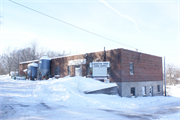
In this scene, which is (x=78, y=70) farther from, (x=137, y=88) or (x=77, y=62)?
(x=137, y=88)

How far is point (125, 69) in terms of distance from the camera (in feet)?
70.3

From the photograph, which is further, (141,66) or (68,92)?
(141,66)

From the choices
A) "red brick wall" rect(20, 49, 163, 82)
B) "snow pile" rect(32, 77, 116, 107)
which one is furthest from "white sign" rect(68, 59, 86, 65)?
"snow pile" rect(32, 77, 116, 107)

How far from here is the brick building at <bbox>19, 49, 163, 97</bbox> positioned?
21.1 m

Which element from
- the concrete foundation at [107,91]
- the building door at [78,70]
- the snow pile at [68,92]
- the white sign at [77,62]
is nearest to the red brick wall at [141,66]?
the concrete foundation at [107,91]

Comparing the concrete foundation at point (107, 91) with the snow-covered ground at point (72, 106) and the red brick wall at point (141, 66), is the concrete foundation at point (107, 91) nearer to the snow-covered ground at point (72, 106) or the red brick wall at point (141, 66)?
the snow-covered ground at point (72, 106)

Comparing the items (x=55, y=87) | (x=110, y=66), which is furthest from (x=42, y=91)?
(x=110, y=66)

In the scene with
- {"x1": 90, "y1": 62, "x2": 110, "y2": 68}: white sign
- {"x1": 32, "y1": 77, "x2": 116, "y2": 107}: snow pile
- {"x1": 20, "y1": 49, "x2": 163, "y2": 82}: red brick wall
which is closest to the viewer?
{"x1": 32, "y1": 77, "x2": 116, "y2": 107}: snow pile

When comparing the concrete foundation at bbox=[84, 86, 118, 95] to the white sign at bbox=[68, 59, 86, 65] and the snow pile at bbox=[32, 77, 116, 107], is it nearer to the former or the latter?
the snow pile at bbox=[32, 77, 116, 107]

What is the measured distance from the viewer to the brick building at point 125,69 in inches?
829

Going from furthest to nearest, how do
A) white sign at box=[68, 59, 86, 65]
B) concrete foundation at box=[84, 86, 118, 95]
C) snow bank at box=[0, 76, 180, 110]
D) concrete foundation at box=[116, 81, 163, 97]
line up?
white sign at box=[68, 59, 86, 65] < concrete foundation at box=[116, 81, 163, 97] < concrete foundation at box=[84, 86, 118, 95] < snow bank at box=[0, 76, 180, 110]

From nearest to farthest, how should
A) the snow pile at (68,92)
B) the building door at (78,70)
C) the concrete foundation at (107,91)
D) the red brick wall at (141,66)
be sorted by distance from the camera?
the snow pile at (68,92), the concrete foundation at (107,91), the red brick wall at (141,66), the building door at (78,70)

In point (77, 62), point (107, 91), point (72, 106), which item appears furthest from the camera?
point (77, 62)

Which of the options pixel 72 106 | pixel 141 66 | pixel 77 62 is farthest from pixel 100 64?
pixel 72 106
